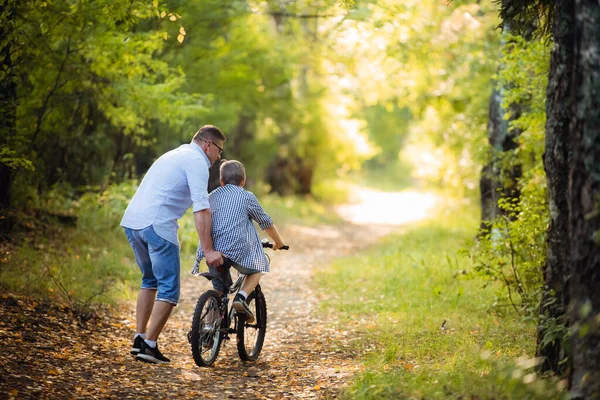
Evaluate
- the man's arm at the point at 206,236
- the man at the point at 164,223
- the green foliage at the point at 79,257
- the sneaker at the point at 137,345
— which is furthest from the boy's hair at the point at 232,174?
the green foliage at the point at 79,257

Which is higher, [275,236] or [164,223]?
[164,223]

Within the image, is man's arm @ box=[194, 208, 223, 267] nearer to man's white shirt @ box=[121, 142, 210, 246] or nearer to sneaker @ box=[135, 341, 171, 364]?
man's white shirt @ box=[121, 142, 210, 246]

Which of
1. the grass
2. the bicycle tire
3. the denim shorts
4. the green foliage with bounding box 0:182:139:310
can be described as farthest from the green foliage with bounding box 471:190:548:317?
the green foliage with bounding box 0:182:139:310

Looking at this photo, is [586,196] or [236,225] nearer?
[586,196]

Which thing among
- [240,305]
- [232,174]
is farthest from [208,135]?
[240,305]

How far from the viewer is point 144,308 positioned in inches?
249

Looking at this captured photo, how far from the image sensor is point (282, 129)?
86.2 ft

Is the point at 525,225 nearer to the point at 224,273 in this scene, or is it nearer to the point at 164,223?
the point at 224,273

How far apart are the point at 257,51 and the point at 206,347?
48.8 feet

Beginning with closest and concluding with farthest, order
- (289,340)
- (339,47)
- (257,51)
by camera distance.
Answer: (289,340) < (257,51) < (339,47)

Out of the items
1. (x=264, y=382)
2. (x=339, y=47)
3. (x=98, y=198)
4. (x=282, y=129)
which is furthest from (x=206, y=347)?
(x=282, y=129)

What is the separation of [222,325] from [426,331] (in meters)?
2.31

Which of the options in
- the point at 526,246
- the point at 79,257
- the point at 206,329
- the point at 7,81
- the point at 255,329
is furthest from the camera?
the point at 79,257

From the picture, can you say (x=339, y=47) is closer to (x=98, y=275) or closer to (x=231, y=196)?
(x=98, y=275)
